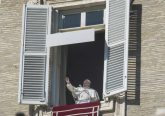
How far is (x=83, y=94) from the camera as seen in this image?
20.7 meters

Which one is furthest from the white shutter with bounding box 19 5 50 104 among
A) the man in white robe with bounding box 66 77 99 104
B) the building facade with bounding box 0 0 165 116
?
the man in white robe with bounding box 66 77 99 104

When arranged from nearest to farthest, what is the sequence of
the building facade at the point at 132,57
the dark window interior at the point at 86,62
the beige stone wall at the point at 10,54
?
1. the building facade at the point at 132,57
2. the beige stone wall at the point at 10,54
3. the dark window interior at the point at 86,62

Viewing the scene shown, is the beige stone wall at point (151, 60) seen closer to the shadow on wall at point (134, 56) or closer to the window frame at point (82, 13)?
the shadow on wall at point (134, 56)

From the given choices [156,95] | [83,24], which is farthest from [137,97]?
[83,24]

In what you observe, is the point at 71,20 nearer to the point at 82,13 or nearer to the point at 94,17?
the point at 82,13

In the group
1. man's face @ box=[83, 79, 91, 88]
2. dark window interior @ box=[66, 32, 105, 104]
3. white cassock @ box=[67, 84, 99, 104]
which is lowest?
white cassock @ box=[67, 84, 99, 104]

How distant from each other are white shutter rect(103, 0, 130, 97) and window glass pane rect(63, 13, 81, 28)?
71 cm

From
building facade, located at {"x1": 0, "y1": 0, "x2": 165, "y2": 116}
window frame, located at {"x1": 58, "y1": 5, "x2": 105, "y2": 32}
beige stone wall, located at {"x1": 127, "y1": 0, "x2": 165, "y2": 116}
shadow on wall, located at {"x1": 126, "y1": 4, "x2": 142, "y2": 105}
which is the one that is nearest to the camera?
beige stone wall, located at {"x1": 127, "y1": 0, "x2": 165, "y2": 116}

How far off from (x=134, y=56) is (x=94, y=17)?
4.00 feet

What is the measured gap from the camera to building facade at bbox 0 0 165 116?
66.5ft

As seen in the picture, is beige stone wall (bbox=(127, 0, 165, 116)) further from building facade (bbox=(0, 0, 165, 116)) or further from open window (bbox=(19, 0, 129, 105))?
open window (bbox=(19, 0, 129, 105))

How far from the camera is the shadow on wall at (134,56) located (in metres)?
20.4

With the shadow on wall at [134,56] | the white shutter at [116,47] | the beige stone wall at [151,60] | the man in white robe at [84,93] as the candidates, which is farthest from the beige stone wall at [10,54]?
the beige stone wall at [151,60]

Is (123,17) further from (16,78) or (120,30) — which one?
(16,78)
